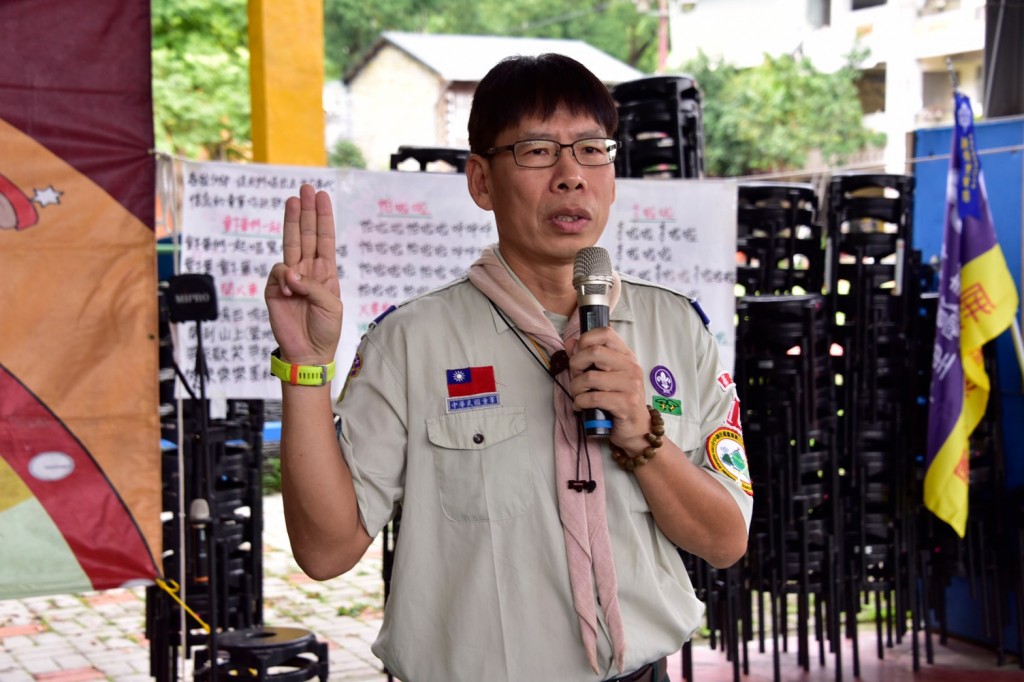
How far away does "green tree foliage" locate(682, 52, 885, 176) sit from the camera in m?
24.6

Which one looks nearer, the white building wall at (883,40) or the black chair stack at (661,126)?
the black chair stack at (661,126)

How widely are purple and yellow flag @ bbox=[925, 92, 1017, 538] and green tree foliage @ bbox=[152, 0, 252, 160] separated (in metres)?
12.7

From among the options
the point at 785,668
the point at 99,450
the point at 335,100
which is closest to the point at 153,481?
the point at 99,450

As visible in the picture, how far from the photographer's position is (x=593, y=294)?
179cm

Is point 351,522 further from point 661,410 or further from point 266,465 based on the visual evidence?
point 266,465

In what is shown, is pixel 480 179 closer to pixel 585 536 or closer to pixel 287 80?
pixel 585 536

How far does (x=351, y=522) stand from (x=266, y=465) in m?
9.29

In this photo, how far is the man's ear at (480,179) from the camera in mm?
2017

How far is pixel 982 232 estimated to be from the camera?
4.68 metres

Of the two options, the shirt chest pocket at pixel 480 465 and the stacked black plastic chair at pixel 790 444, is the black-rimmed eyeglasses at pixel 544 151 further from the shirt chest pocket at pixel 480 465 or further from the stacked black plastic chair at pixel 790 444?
the stacked black plastic chair at pixel 790 444

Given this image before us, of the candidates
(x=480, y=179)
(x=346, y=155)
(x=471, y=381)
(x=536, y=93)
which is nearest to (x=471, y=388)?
(x=471, y=381)

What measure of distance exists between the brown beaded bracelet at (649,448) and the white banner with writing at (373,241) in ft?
7.58

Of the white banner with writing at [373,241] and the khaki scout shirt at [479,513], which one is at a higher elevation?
the white banner with writing at [373,241]

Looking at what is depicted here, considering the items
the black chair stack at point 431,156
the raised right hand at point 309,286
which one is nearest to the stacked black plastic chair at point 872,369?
the black chair stack at point 431,156
